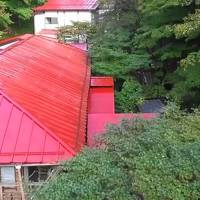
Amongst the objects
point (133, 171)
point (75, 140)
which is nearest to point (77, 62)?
point (75, 140)

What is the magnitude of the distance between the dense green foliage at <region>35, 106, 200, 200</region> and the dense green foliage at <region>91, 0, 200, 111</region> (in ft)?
22.1

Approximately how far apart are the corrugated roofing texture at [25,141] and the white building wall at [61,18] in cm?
2351

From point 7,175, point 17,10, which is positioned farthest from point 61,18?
point 7,175

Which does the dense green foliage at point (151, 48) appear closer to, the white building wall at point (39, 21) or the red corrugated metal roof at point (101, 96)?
the red corrugated metal roof at point (101, 96)

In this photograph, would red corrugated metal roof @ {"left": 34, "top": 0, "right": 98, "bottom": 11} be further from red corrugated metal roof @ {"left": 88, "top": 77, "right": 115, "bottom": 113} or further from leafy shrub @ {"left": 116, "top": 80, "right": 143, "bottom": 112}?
red corrugated metal roof @ {"left": 88, "top": 77, "right": 115, "bottom": 113}

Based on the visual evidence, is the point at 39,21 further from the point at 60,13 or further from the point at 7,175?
the point at 7,175

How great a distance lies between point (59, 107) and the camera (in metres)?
Answer: 14.3

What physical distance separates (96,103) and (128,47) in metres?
7.02

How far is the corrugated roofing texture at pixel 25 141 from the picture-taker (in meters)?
11.3

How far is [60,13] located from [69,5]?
960 millimetres

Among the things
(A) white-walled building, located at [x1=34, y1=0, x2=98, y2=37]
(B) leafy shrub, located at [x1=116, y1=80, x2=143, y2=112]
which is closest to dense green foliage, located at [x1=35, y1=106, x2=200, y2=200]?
(B) leafy shrub, located at [x1=116, y1=80, x2=143, y2=112]

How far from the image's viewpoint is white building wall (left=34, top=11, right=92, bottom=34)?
35.6m

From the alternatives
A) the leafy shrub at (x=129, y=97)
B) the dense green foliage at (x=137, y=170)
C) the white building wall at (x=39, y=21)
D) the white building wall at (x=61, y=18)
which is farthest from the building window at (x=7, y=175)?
the white building wall at (x=39, y=21)

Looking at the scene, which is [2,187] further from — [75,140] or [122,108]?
[122,108]
